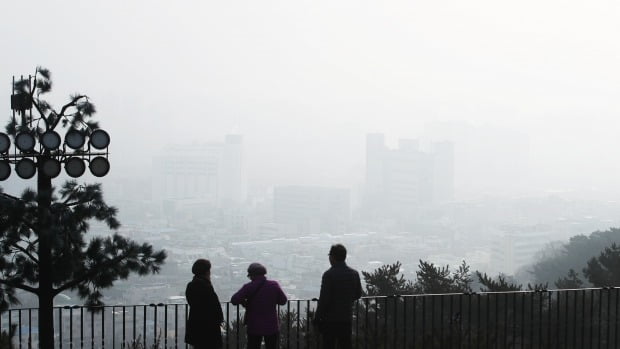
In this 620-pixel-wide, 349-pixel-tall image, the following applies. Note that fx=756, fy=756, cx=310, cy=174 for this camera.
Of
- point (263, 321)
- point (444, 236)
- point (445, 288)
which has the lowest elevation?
point (444, 236)

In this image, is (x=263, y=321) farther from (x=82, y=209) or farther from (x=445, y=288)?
(x=445, y=288)

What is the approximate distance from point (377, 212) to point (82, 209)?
143 metres

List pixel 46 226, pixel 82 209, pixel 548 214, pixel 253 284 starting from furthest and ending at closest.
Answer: pixel 548 214 < pixel 82 209 < pixel 46 226 < pixel 253 284

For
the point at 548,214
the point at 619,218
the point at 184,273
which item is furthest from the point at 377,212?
the point at 184,273

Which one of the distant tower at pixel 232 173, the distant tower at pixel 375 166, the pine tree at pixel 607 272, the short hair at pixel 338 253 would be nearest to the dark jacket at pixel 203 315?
the short hair at pixel 338 253

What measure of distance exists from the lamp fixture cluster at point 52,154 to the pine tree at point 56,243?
0.08 metres

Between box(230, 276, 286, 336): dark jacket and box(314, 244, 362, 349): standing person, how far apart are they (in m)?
0.43

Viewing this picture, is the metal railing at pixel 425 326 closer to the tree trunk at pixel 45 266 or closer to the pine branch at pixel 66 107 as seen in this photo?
the tree trunk at pixel 45 266

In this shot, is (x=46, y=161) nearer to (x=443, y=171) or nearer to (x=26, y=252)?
(x=26, y=252)

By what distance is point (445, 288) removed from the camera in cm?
1933

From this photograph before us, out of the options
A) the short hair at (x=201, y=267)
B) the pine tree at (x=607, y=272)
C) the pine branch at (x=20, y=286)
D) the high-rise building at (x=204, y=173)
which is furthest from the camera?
the high-rise building at (x=204, y=173)

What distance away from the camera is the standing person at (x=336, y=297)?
7.44 metres

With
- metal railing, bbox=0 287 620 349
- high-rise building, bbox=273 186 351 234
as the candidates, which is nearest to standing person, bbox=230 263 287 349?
metal railing, bbox=0 287 620 349

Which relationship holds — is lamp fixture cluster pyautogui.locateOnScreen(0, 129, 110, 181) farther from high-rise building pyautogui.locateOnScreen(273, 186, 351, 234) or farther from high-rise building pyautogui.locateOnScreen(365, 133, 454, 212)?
high-rise building pyautogui.locateOnScreen(365, 133, 454, 212)
